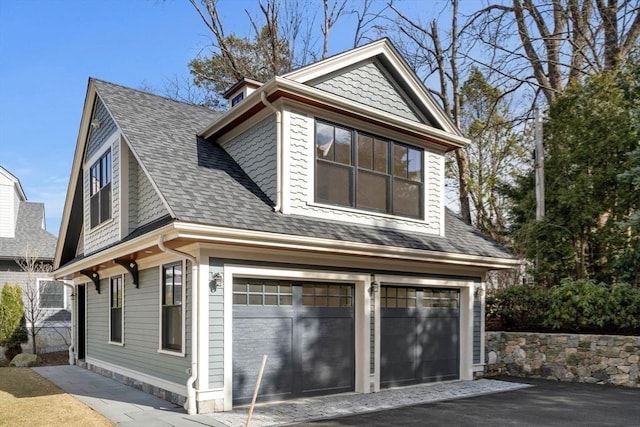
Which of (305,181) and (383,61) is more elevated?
(383,61)

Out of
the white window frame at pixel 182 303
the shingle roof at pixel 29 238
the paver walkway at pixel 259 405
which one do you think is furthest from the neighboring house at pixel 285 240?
the shingle roof at pixel 29 238

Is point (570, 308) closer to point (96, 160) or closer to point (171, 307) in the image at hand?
point (171, 307)

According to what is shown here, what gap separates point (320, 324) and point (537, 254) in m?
8.17


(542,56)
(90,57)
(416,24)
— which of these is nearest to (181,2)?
(90,57)

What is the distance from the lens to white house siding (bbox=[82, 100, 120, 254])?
9.63m

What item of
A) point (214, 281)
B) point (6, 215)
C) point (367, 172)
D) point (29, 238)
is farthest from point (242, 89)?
point (6, 215)

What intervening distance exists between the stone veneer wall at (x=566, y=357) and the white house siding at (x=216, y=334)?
6.87 m

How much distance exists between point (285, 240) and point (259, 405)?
249 cm

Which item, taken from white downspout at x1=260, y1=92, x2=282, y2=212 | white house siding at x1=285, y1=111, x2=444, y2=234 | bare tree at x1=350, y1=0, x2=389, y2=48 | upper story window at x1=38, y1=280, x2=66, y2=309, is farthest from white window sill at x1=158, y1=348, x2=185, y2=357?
bare tree at x1=350, y1=0, x2=389, y2=48

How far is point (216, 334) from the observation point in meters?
7.24

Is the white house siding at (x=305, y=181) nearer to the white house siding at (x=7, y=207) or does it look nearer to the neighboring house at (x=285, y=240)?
the neighboring house at (x=285, y=240)

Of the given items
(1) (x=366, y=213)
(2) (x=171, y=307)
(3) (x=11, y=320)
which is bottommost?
(3) (x=11, y=320)

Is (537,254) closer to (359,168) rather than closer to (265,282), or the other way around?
(359,168)

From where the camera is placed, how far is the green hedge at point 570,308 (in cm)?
1021
